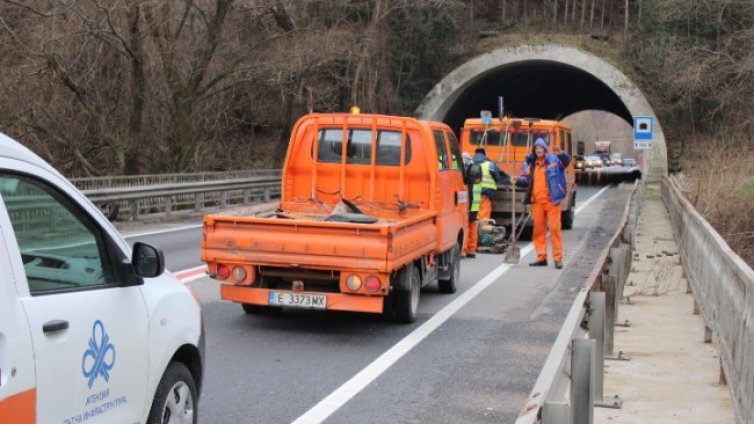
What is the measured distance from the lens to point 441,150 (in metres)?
12.2

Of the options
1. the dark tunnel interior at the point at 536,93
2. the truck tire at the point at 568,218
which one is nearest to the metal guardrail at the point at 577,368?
the truck tire at the point at 568,218

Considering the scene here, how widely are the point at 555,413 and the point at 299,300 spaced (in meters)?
5.88

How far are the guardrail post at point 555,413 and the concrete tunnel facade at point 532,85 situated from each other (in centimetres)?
3526

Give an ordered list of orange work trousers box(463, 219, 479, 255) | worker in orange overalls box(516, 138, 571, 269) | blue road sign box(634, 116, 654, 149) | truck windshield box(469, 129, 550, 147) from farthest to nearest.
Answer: blue road sign box(634, 116, 654, 149)
truck windshield box(469, 129, 550, 147)
orange work trousers box(463, 219, 479, 255)
worker in orange overalls box(516, 138, 571, 269)

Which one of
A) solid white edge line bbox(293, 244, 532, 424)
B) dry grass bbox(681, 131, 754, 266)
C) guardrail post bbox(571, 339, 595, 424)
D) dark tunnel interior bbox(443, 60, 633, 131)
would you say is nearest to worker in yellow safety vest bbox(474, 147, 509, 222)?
dry grass bbox(681, 131, 754, 266)

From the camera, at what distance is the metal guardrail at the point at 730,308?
237 inches

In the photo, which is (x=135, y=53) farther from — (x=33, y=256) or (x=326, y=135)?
(x=33, y=256)

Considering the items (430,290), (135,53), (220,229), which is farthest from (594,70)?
(220,229)

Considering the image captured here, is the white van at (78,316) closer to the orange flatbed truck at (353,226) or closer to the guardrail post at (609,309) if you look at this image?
the orange flatbed truck at (353,226)

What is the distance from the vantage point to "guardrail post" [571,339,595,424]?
528 centimetres

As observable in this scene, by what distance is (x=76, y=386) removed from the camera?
4219mm

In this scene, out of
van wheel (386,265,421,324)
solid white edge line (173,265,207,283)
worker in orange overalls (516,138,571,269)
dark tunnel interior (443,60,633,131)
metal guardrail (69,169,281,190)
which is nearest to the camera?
van wheel (386,265,421,324)

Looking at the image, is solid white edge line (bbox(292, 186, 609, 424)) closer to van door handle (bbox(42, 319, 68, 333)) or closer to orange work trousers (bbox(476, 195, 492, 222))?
van door handle (bbox(42, 319, 68, 333))

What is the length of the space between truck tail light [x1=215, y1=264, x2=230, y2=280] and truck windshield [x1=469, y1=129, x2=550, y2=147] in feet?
47.6
